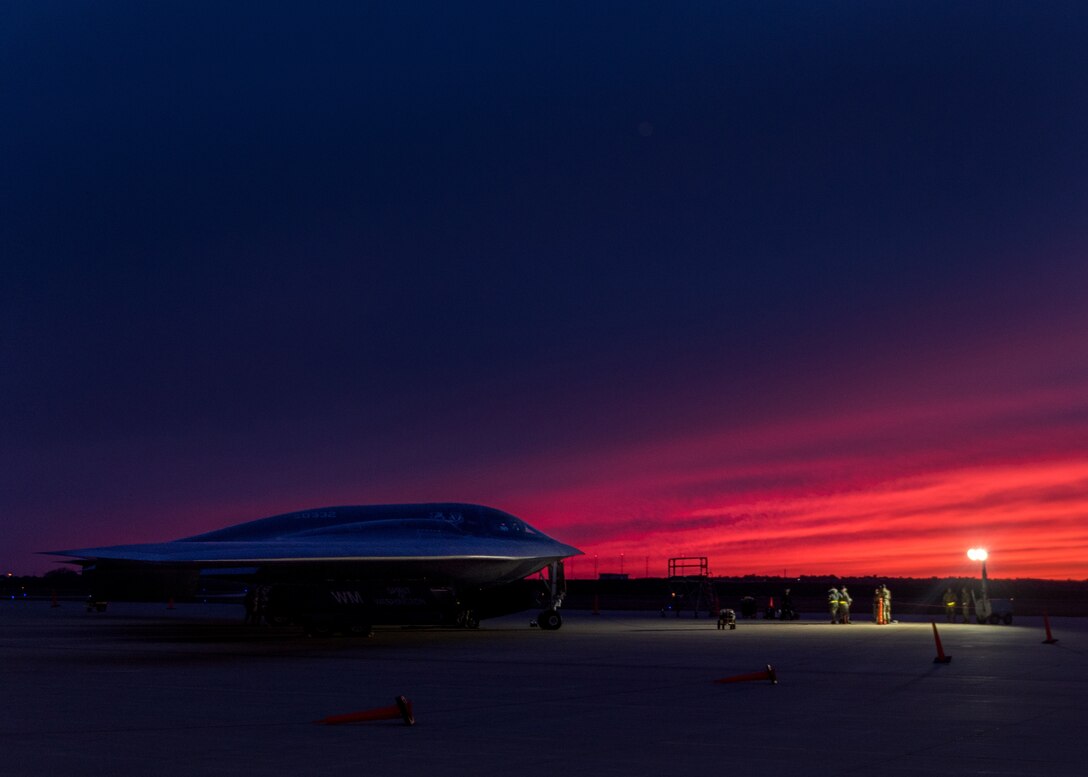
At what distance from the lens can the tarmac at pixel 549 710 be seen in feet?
30.6

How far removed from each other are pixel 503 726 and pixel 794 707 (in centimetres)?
375

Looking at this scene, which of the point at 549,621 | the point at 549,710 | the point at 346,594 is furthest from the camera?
the point at 549,621

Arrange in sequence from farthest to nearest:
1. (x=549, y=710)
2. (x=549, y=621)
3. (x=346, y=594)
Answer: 1. (x=549, y=621)
2. (x=346, y=594)
3. (x=549, y=710)

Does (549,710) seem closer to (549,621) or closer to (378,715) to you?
(378,715)

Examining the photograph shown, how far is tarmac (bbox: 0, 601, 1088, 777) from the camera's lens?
9.34 metres

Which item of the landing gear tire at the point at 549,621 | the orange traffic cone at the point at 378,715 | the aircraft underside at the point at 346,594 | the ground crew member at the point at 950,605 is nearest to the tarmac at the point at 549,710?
the orange traffic cone at the point at 378,715

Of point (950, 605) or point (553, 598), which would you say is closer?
point (553, 598)

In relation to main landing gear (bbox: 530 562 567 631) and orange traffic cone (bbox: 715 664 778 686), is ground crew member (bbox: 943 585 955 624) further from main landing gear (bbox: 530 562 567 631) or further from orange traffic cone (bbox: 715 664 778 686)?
orange traffic cone (bbox: 715 664 778 686)

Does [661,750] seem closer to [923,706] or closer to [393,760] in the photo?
[393,760]

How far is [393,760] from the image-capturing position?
9383 millimetres

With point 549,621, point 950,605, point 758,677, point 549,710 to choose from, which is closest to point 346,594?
point 549,621

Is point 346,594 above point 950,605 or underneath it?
underneath

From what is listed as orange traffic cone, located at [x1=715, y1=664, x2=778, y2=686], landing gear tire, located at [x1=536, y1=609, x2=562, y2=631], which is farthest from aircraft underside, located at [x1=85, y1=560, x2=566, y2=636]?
orange traffic cone, located at [x1=715, y1=664, x2=778, y2=686]

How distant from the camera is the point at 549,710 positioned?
13109 mm
